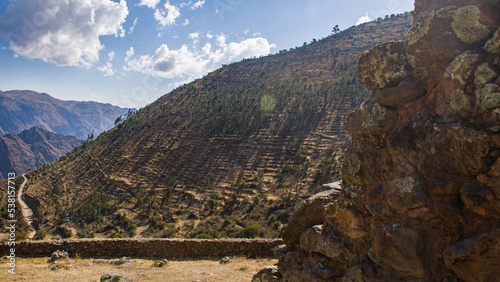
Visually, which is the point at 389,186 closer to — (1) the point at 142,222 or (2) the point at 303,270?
(2) the point at 303,270

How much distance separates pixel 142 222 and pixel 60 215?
15.4 metres

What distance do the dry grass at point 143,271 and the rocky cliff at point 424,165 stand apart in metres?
5.01

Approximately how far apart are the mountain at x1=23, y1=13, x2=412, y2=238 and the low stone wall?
21.7ft

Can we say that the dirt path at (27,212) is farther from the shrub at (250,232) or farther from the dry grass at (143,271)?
the dry grass at (143,271)

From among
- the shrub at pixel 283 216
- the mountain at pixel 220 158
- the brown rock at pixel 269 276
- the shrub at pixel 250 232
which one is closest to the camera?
the brown rock at pixel 269 276

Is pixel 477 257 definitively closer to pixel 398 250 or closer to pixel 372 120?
pixel 398 250

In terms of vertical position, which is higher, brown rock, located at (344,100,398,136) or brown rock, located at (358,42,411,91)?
brown rock, located at (358,42,411,91)

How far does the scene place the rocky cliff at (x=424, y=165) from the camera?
4.09 m

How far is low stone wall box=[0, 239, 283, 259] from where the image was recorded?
13289 mm

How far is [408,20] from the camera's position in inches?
3118

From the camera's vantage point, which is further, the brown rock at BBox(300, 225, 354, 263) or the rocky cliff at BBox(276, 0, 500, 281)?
the brown rock at BBox(300, 225, 354, 263)

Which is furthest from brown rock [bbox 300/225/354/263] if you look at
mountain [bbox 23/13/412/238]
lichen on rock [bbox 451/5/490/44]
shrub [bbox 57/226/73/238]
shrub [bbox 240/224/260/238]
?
shrub [bbox 57/226/73/238]

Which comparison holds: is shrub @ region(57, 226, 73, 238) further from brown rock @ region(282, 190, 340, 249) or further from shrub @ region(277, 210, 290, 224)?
brown rock @ region(282, 190, 340, 249)


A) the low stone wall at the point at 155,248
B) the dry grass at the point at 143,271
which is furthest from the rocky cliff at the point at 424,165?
the low stone wall at the point at 155,248
